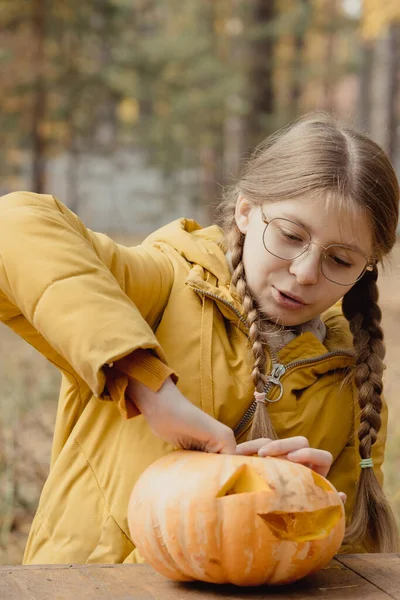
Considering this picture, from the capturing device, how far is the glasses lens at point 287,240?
2.13 m

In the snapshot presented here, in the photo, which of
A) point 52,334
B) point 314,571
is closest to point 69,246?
point 52,334

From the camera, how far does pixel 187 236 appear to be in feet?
7.76

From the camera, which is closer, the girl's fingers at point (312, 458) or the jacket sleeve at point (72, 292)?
the jacket sleeve at point (72, 292)

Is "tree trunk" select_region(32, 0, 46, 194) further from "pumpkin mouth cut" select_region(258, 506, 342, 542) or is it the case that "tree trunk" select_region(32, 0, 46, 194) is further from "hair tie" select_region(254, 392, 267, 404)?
"pumpkin mouth cut" select_region(258, 506, 342, 542)

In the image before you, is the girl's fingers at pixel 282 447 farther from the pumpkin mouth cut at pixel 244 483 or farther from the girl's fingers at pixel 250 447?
the pumpkin mouth cut at pixel 244 483

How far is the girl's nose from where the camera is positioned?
2.10 metres

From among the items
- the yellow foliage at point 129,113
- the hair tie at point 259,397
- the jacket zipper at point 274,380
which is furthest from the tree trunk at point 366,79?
the hair tie at point 259,397

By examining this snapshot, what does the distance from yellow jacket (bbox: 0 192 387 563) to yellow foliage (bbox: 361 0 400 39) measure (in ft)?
25.8

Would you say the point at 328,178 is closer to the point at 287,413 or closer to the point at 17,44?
the point at 287,413

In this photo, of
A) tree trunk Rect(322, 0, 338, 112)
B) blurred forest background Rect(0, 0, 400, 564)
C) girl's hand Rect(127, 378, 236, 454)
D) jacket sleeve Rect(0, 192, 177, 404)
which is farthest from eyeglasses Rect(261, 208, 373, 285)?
tree trunk Rect(322, 0, 338, 112)

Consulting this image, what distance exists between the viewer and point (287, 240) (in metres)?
2.14

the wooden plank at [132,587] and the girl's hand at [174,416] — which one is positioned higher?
the girl's hand at [174,416]

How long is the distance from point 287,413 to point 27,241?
0.79m

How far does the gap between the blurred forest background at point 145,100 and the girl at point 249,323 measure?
1.95m
